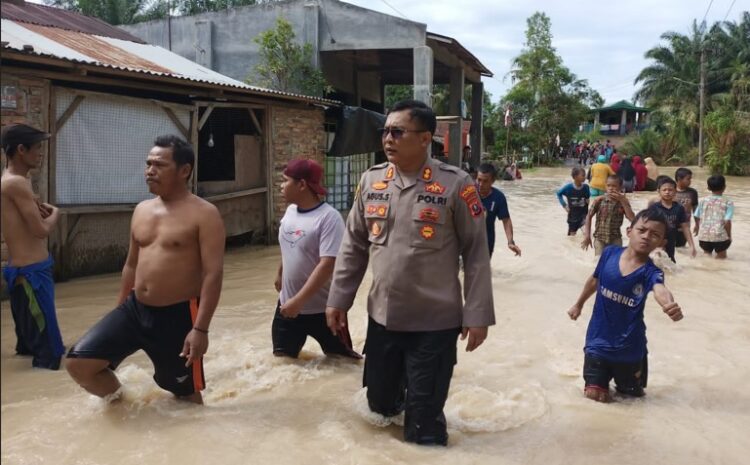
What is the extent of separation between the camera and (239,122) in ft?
35.4

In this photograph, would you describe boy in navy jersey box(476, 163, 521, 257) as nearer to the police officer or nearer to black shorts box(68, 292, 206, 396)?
the police officer

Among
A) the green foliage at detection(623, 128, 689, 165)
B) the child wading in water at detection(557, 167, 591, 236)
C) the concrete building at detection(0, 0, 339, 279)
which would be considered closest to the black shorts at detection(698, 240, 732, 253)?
the child wading in water at detection(557, 167, 591, 236)

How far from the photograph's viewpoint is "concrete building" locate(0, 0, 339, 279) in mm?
7172

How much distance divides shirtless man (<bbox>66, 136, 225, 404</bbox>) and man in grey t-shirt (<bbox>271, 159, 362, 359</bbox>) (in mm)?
736

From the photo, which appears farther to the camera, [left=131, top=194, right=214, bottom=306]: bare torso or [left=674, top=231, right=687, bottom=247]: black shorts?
[left=674, top=231, right=687, bottom=247]: black shorts

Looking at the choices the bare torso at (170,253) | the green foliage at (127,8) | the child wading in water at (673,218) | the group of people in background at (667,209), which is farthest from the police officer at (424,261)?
the green foliage at (127,8)

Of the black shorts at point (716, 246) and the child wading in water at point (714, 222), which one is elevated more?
the child wading in water at point (714, 222)

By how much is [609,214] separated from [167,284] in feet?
18.7

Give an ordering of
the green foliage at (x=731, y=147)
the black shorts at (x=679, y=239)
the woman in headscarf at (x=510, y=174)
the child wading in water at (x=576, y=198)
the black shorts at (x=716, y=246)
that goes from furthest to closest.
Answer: the woman in headscarf at (x=510, y=174)
the green foliage at (x=731, y=147)
the child wading in water at (x=576, y=198)
the black shorts at (x=716, y=246)
the black shorts at (x=679, y=239)

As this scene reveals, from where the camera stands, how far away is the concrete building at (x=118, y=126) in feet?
23.5

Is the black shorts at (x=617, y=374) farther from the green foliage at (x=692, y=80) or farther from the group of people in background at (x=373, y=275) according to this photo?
the green foliage at (x=692, y=80)

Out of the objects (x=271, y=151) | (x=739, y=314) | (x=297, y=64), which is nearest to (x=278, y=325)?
(x=739, y=314)

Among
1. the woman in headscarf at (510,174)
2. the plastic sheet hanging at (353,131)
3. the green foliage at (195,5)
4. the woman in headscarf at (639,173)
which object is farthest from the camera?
the green foliage at (195,5)

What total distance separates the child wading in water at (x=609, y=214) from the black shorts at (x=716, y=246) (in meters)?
2.64
